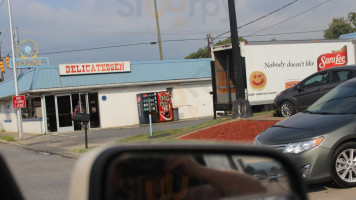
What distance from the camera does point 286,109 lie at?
12969mm

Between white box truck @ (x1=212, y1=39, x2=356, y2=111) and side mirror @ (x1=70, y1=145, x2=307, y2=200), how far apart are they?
13548 mm

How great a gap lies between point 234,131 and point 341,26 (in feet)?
206

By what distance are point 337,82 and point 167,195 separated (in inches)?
445

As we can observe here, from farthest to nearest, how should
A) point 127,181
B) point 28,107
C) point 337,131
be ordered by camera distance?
point 28,107 < point 337,131 < point 127,181

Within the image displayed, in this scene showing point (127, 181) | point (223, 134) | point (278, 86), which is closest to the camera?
point (127, 181)

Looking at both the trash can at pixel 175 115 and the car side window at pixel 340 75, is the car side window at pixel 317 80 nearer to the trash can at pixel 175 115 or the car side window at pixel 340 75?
the car side window at pixel 340 75

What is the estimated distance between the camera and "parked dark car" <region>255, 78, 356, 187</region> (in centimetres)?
584

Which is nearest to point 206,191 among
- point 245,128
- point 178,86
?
point 245,128

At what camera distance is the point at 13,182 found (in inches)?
68.6

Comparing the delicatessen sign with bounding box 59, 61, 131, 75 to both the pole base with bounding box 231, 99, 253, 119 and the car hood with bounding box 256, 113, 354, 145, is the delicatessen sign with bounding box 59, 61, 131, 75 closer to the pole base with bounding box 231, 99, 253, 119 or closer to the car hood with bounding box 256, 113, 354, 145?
the pole base with bounding box 231, 99, 253, 119

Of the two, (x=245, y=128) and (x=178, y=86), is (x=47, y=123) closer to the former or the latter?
(x=178, y=86)

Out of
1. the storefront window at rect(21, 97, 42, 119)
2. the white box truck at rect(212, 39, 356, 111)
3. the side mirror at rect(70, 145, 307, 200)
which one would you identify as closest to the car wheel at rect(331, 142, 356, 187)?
the side mirror at rect(70, 145, 307, 200)

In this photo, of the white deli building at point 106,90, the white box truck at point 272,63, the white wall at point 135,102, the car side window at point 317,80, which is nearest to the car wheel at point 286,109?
the car side window at point 317,80

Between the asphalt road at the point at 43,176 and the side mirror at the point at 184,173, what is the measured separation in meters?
3.68
